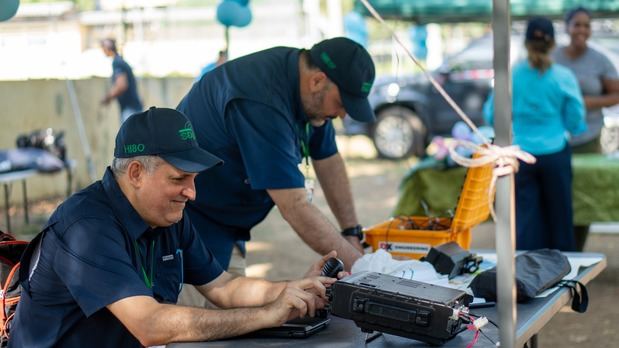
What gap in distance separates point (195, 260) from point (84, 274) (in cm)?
60

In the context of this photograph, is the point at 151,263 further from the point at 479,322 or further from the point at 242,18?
the point at 242,18

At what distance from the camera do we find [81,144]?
441 inches

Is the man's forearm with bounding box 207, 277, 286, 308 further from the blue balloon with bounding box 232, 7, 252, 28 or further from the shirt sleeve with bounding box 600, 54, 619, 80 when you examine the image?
the shirt sleeve with bounding box 600, 54, 619, 80

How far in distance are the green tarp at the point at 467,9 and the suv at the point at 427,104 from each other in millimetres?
1743

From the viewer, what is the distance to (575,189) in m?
6.77

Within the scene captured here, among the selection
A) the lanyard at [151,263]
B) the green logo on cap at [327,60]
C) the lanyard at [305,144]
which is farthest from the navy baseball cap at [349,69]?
the lanyard at [151,263]

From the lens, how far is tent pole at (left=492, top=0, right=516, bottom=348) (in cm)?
206

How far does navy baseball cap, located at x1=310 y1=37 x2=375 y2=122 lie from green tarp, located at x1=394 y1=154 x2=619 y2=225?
324cm

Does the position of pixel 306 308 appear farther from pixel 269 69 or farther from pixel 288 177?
pixel 269 69

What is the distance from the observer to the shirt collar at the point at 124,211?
2.62m

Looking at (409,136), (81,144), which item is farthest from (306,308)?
(409,136)

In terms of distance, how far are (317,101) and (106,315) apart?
4.12ft

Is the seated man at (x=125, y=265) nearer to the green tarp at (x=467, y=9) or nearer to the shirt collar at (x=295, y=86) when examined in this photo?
the shirt collar at (x=295, y=86)

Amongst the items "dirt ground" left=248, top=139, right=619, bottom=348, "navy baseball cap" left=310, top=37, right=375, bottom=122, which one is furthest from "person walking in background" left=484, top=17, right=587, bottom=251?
"navy baseball cap" left=310, top=37, right=375, bottom=122
